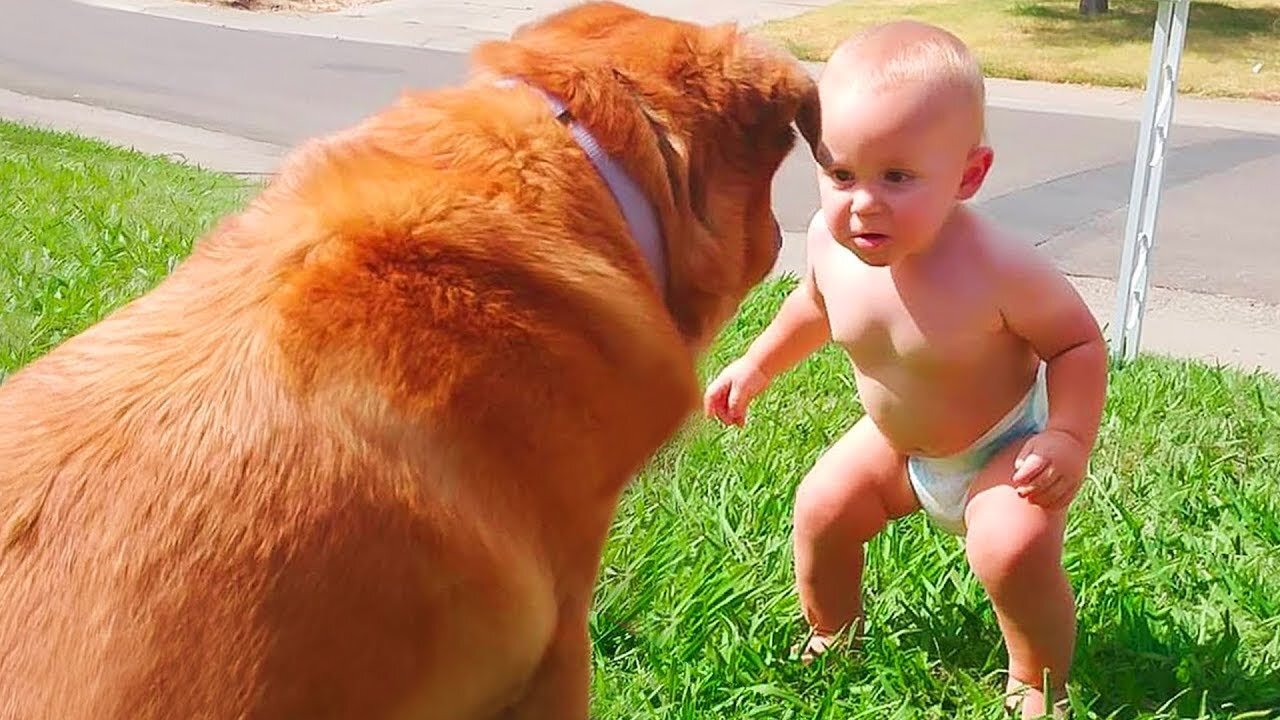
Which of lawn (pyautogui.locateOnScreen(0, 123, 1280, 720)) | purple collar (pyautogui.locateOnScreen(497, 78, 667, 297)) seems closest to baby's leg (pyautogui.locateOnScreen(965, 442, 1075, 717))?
lawn (pyautogui.locateOnScreen(0, 123, 1280, 720))

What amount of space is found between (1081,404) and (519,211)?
1.21 metres

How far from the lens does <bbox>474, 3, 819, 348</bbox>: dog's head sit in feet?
7.36

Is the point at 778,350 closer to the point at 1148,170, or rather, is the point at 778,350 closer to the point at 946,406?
the point at 946,406

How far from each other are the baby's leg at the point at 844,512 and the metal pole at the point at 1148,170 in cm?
247

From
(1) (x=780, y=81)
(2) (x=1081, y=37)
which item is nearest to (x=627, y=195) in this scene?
(1) (x=780, y=81)

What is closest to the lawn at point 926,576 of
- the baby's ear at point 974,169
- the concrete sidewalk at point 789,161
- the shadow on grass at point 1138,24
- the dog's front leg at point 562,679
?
the dog's front leg at point 562,679

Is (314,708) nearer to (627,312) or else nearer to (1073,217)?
(627,312)

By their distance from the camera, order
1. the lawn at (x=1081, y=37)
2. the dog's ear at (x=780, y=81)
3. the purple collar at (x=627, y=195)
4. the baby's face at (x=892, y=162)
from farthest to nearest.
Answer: the lawn at (x=1081, y=37) → the baby's face at (x=892, y=162) → the dog's ear at (x=780, y=81) → the purple collar at (x=627, y=195)

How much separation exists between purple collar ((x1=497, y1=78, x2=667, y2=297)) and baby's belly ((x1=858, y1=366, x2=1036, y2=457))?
0.73 metres

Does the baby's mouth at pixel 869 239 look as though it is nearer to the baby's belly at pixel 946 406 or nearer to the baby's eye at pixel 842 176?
the baby's eye at pixel 842 176

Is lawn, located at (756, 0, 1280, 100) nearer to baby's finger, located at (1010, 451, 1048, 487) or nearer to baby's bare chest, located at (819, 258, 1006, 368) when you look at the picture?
baby's bare chest, located at (819, 258, 1006, 368)

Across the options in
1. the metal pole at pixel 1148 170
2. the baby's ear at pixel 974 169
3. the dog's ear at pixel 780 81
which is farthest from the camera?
the metal pole at pixel 1148 170

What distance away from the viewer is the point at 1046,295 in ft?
8.84

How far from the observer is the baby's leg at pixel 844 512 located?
119 inches
